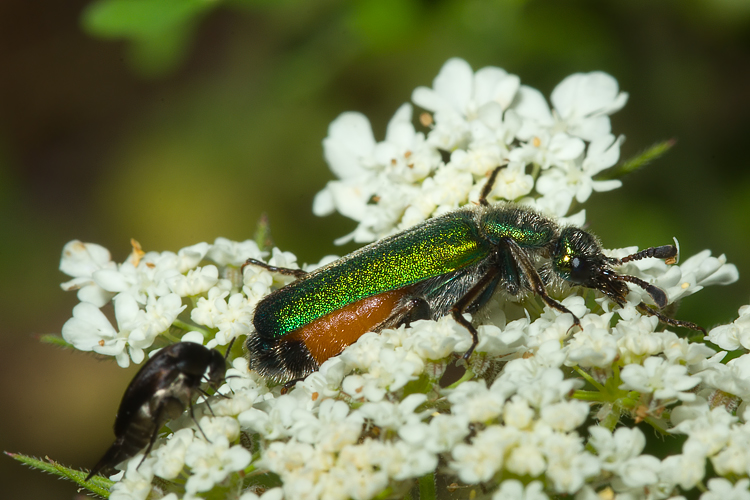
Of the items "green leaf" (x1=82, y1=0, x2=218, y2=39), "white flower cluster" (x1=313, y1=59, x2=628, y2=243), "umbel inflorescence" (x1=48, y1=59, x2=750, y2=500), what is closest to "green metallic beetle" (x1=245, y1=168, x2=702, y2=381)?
"umbel inflorescence" (x1=48, y1=59, x2=750, y2=500)

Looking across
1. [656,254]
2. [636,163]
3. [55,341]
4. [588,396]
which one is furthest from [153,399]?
[636,163]

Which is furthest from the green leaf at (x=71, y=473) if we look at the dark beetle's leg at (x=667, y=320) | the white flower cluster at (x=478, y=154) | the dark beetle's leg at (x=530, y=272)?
the dark beetle's leg at (x=667, y=320)

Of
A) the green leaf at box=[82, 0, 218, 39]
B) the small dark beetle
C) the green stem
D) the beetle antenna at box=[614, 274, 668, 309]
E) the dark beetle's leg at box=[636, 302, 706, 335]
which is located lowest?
the green stem

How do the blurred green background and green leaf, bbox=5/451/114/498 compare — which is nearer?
green leaf, bbox=5/451/114/498

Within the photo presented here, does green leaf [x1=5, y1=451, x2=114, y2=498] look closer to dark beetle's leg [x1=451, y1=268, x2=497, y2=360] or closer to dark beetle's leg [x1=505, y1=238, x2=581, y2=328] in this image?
dark beetle's leg [x1=451, y1=268, x2=497, y2=360]

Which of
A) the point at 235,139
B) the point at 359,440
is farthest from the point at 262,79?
the point at 359,440

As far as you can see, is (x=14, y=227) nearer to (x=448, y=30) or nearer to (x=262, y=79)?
(x=262, y=79)
